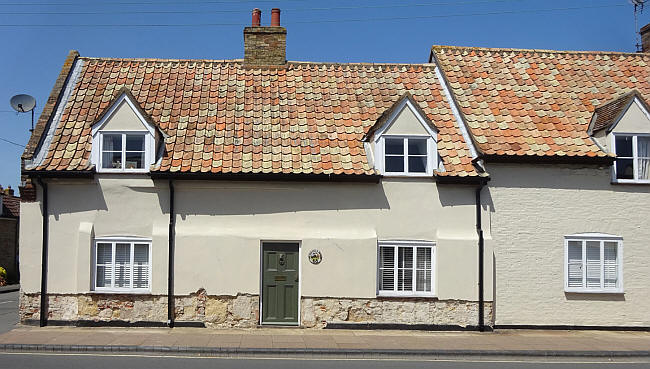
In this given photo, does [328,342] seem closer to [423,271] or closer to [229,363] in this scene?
[229,363]

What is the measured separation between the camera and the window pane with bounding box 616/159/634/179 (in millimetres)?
15617

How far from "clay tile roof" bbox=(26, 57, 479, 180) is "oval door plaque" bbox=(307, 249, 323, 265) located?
196 centimetres

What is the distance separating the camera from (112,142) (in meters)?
15.2

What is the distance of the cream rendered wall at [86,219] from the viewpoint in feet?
48.1

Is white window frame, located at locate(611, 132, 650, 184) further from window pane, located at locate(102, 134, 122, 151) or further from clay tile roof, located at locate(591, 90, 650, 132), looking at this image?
window pane, located at locate(102, 134, 122, 151)

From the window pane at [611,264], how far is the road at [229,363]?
3490mm

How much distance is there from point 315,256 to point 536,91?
328 inches

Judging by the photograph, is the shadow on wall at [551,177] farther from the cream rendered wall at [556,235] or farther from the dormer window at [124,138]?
the dormer window at [124,138]

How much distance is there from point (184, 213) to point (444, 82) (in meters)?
8.71

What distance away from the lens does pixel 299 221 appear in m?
15.0

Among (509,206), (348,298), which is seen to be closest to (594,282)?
(509,206)

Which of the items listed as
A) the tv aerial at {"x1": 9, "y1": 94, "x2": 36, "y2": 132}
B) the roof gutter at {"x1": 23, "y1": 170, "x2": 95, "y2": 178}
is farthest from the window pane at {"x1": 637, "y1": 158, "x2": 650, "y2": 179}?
the tv aerial at {"x1": 9, "y1": 94, "x2": 36, "y2": 132}

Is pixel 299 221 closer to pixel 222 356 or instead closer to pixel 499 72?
pixel 222 356

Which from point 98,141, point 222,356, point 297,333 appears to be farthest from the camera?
point 98,141
